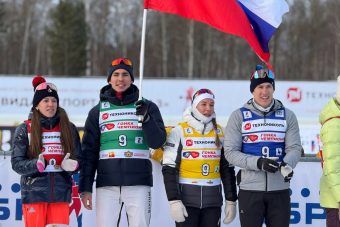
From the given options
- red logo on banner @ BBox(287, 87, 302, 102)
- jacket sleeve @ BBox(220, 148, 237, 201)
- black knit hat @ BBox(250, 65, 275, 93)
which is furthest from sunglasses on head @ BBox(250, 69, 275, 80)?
red logo on banner @ BBox(287, 87, 302, 102)

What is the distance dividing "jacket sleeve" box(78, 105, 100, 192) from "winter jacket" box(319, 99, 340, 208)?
195 cm

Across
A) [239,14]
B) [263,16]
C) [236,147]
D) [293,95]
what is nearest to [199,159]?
[236,147]

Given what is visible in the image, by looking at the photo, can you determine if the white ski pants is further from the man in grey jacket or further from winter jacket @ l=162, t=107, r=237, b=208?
the man in grey jacket

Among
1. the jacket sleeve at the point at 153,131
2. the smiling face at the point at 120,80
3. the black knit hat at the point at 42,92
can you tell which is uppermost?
the smiling face at the point at 120,80

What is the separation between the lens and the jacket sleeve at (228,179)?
5637 mm

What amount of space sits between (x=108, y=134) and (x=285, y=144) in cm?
154

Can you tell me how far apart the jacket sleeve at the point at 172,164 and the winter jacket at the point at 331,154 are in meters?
1.23

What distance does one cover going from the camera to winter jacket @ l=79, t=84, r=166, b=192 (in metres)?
5.45

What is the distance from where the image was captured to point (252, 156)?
5.31 m

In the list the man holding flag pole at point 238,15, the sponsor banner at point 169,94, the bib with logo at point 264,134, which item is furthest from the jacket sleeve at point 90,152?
the sponsor banner at point 169,94

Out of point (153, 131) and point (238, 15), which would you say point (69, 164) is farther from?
point (238, 15)

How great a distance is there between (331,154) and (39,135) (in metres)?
2.41

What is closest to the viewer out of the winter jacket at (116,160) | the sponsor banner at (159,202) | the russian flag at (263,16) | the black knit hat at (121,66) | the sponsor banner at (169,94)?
the winter jacket at (116,160)

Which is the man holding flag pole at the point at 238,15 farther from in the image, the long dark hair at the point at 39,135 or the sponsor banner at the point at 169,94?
the sponsor banner at the point at 169,94
